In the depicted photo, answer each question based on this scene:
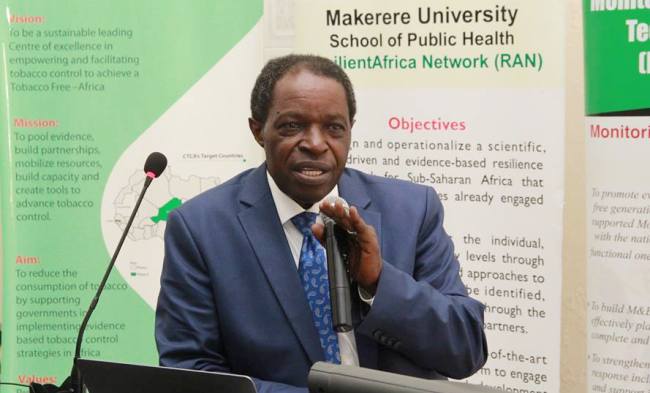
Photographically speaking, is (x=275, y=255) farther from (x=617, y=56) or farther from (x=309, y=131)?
(x=617, y=56)

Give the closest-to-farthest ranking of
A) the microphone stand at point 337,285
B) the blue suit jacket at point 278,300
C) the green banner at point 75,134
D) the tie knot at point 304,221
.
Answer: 1. the microphone stand at point 337,285
2. the blue suit jacket at point 278,300
3. the tie knot at point 304,221
4. the green banner at point 75,134

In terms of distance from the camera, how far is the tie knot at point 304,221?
2.71 m

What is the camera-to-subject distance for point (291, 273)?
2.63 m

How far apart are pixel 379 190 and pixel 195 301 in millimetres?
619

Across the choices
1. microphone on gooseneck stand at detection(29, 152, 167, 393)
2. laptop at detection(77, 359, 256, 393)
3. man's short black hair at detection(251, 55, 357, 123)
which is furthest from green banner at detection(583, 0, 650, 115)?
laptop at detection(77, 359, 256, 393)

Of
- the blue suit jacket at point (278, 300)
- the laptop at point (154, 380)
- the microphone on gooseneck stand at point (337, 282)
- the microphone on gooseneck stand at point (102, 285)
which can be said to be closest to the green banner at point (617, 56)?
the blue suit jacket at point (278, 300)

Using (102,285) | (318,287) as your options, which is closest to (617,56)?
(318,287)

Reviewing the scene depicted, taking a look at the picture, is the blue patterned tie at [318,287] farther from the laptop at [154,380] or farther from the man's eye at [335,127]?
the laptop at [154,380]

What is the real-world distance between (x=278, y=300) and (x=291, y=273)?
0.08 m

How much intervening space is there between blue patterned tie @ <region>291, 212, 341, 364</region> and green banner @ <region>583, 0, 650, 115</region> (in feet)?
5.01

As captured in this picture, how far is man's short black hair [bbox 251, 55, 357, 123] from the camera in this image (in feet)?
8.70

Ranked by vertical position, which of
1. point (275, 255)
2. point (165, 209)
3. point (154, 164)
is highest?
point (154, 164)

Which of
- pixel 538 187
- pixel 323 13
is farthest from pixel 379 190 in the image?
pixel 323 13

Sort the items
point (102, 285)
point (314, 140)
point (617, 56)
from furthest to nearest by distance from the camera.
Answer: point (617, 56), point (102, 285), point (314, 140)
